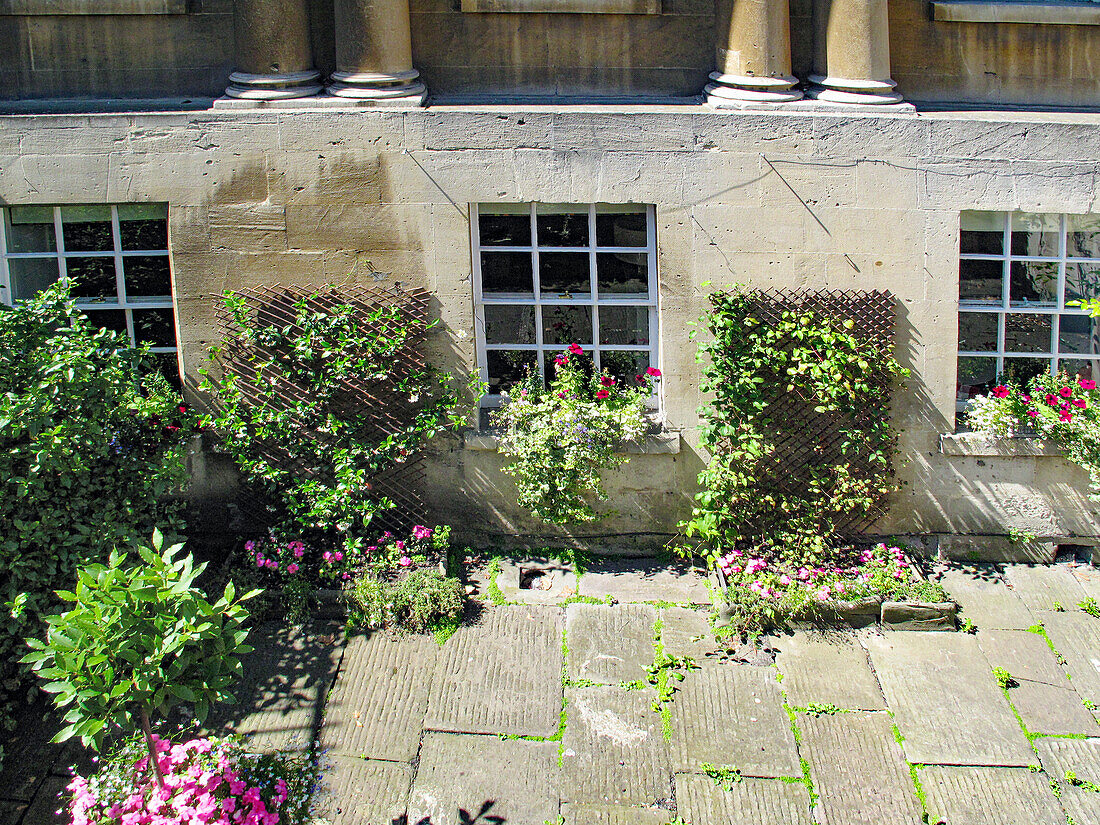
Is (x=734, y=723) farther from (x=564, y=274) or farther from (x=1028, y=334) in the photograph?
(x=1028, y=334)

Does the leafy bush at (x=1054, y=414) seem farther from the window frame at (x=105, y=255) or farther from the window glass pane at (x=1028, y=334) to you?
the window frame at (x=105, y=255)

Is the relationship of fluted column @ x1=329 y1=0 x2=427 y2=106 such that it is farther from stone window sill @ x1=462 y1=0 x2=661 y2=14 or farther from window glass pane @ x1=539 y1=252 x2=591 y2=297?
window glass pane @ x1=539 y1=252 x2=591 y2=297

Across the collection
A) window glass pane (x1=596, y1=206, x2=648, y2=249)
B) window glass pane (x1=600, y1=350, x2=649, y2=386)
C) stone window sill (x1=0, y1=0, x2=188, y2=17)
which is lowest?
window glass pane (x1=600, y1=350, x2=649, y2=386)

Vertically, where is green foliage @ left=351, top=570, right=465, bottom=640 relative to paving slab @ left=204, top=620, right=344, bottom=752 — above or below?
above

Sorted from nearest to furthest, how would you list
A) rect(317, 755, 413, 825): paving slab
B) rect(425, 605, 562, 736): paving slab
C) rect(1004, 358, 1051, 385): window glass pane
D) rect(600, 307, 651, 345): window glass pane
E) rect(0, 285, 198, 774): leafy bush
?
rect(317, 755, 413, 825): paving slab → rect(0, 285, 198, 774): leafy bush → rect(425, 605, 562, 736): paving slab → rect(600, 307, 651, 345): window glass pane → rect(1004, 358, 1051, 385): window glass pane

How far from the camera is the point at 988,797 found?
18.3ft

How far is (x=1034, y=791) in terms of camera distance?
18.5ft

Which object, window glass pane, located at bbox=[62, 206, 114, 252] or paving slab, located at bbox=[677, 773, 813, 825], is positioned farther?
window glass pane, located at bbox=[62, 206, 114, 252]

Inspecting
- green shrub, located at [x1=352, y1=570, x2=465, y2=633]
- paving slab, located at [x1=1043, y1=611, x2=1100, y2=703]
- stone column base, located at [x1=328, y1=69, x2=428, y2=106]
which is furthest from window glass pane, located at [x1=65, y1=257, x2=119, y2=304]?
paving slab, located at [x1=1043, y1=611, x2=1100, y2=703]

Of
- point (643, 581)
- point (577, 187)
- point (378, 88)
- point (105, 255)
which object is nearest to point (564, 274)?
point (577, 187)

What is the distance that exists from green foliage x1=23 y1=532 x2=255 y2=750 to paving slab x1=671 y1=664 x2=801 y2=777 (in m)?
2.82

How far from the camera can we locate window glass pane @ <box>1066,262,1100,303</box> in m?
7.85

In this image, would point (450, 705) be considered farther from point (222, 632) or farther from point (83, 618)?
point (83, 618)

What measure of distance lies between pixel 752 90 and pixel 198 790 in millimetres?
6212
